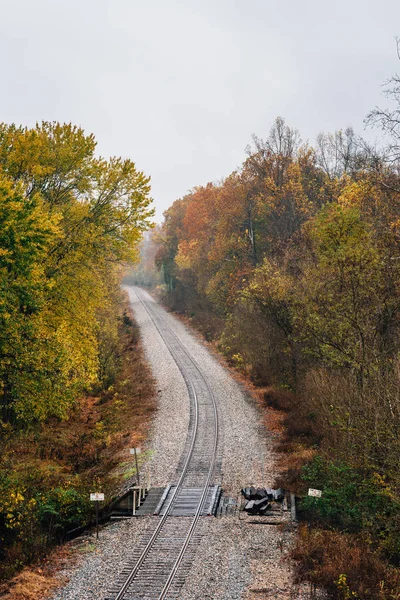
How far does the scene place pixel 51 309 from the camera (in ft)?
71.6

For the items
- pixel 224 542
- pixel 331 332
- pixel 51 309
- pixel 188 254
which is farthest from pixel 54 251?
pixel 188 254

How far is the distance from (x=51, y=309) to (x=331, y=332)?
12.3 metres

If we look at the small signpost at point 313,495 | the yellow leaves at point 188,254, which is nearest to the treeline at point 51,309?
the small signpost at point 313,495

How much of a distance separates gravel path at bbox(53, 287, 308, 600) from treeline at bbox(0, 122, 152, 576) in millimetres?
1943

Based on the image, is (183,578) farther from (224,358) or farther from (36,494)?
(224,358)

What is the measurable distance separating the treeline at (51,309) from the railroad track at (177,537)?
2995 millimetres

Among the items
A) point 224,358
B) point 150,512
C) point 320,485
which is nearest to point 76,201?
point 150,512

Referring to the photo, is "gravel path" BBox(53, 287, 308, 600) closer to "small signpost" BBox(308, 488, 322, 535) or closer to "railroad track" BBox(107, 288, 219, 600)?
"railroad track" BBox(107, 288, 219, 600)

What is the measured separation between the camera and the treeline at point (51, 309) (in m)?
15.5

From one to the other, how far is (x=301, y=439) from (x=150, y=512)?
26.7ft

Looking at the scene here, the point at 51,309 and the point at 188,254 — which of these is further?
the point at 188,254

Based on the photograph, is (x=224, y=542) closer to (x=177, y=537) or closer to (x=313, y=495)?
(x=177, y=537)

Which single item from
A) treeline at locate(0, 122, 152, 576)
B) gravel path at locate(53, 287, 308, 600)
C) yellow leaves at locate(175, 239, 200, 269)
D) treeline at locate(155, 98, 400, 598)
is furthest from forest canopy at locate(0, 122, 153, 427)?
yellow leaves at locate(175, 239, 200, 269)

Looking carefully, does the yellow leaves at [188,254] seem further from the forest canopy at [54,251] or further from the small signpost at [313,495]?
the small signpost at [313,495]
